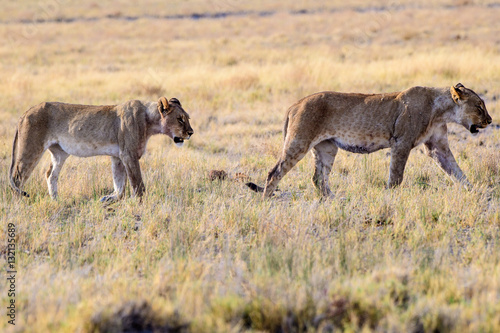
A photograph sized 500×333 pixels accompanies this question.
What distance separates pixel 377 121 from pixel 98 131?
348 centimetres

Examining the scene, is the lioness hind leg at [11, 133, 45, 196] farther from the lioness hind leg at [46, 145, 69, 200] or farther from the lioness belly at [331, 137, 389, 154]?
the lioness belly at [331, 137, 389, 154]

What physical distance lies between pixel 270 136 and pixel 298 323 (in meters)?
7.53

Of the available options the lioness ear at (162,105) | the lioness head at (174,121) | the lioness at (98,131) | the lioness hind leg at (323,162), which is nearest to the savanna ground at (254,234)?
the lioness hind leg at (323,162)

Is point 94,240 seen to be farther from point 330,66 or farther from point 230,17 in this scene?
point 230,17

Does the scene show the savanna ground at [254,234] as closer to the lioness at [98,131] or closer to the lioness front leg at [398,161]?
the lioness front leg at [398,161]

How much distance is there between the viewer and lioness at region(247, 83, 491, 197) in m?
7.25

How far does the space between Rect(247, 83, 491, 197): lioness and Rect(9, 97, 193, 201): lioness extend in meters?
1.33

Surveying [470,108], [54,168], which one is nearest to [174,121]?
[54,168]

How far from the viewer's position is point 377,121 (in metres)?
7.37

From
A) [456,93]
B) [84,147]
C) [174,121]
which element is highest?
[456,93]

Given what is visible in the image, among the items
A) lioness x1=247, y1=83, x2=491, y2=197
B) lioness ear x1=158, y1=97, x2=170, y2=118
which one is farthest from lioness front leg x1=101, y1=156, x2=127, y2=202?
lioness x1=247, y1=83, x2=491, y2=197

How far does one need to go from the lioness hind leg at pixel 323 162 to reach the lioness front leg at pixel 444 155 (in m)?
1.28

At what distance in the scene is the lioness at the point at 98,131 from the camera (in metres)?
7.20

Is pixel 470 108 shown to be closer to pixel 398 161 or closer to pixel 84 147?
pixel 398 161
